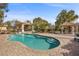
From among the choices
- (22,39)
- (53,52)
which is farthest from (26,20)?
(53,52)

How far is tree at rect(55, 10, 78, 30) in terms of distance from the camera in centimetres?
677

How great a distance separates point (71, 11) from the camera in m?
6.77

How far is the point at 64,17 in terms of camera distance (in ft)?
22.4

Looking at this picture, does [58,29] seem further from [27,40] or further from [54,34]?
[27,40]

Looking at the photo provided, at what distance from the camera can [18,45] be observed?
22.5 feet

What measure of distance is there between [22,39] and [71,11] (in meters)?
1.04

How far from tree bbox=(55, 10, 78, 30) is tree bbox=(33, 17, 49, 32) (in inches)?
8.1

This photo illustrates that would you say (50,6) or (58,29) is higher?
(50,6)

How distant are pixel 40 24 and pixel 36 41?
0.33 m

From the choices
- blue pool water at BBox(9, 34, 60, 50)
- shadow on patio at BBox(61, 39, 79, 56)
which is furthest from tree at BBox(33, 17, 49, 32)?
shadow on patio at BBox(61, 39, 79, 56)

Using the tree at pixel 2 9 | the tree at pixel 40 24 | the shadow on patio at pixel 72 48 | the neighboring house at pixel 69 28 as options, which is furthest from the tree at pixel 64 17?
the tree at pixel 2 9

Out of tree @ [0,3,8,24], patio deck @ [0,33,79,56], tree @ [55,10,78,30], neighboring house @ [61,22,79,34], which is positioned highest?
tree @ [0,3,8,24]

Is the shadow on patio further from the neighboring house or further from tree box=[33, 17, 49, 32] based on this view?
tree box=[33, 17, 49, 32]

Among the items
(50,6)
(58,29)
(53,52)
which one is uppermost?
(50,6)
